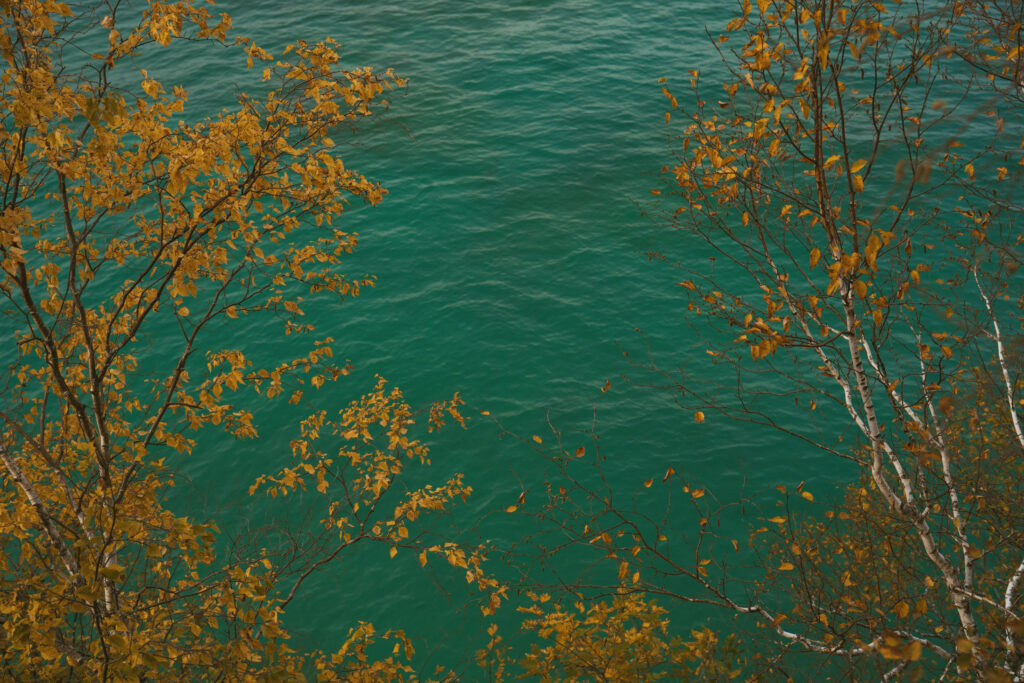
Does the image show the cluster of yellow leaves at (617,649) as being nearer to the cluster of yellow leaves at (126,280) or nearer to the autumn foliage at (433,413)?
the autumn foliage at (433,413)

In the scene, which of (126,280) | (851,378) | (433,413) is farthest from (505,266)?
(126,280)

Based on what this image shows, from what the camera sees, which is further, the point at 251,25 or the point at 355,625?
the point at 251,25

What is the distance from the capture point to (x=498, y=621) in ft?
57.7

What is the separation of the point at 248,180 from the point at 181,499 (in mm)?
13839

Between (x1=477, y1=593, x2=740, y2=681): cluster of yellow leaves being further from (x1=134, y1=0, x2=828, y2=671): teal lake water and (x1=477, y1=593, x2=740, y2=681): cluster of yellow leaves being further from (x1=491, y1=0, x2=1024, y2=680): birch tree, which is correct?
(x1=134, y1=0, x2=828, y2=671): teal lake water

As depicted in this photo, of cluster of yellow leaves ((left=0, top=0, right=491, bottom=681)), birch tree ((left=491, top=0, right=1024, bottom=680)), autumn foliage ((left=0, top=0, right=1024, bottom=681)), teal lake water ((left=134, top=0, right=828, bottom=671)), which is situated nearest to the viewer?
cluster of yellow leaves ((left=0, top=0, right=491, bottom=681))

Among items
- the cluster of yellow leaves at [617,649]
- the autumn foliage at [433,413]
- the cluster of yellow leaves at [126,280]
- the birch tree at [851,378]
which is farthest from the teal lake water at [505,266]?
the cluster of yellow leaves at [126,280]

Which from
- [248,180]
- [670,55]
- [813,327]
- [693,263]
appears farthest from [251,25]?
[248,180]

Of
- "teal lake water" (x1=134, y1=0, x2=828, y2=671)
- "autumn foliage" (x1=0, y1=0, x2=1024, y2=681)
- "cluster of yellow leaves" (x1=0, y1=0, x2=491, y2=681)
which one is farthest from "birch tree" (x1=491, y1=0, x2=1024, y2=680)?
"cluster of yellow leaves" (x1=0, y1=0, x2=491, y2=681)

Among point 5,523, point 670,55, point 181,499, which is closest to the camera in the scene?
point 5,523

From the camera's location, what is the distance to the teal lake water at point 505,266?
20.8 metres

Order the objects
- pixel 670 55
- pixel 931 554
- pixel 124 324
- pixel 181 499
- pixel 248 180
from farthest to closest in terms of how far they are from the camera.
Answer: pixel 670 55 → pixel 181 499 → pixel 124 324 → pixel 248 180 → pixel 931 554

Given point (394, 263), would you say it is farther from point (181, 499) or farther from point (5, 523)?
point (5, 523)

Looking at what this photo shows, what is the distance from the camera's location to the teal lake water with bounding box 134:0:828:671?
68.1 feet
